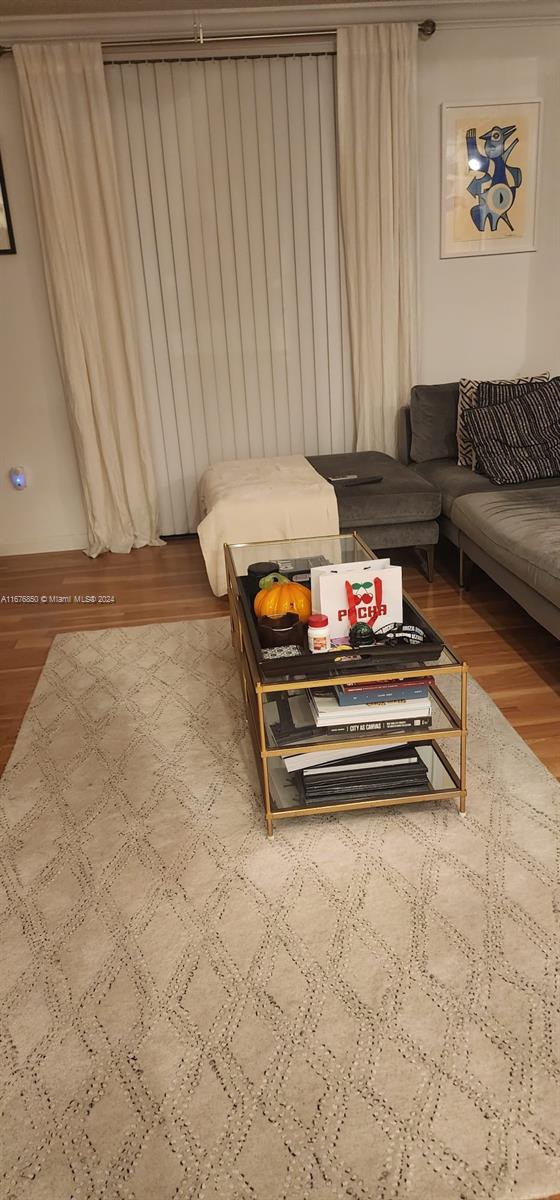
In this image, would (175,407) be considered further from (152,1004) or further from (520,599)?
(152,1004)

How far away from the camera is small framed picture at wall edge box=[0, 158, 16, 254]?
406 centimetres

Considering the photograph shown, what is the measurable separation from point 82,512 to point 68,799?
2.63 metres

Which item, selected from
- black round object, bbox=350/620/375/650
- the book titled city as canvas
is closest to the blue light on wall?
the book titled city as canvas

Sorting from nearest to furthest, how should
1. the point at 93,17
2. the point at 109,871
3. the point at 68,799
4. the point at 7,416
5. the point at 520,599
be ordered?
the point at 109,871, the point at 68,799, the point at 520,599, the point at 93,17, the point at 7,416

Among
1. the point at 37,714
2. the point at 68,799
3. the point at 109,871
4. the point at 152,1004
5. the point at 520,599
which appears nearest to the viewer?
the point at 152,1004

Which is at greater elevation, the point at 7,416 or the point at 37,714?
the point at 7,416

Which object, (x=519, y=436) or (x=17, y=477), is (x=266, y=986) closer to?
(x=519, y=436)

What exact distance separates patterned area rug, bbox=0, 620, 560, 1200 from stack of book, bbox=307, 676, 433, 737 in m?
0.27

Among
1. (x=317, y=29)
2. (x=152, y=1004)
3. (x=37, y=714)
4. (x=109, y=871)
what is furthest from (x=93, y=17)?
(x=152, y=1004)

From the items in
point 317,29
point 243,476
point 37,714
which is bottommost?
point 37,714

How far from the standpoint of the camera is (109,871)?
6.46 ft

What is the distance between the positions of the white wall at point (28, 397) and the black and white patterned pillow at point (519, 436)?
7.21ft

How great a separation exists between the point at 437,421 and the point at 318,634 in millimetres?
2517

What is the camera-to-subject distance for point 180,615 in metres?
3.55
